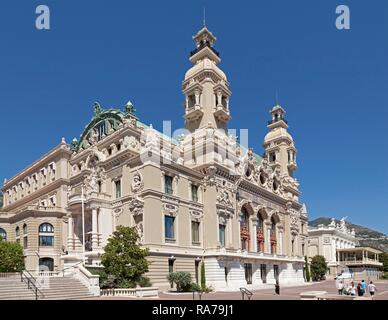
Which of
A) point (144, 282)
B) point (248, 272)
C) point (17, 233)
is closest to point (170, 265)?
point (144, 282)

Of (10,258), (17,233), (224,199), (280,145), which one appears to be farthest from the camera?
(280,145)

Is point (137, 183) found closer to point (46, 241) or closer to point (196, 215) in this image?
point (196, 215)

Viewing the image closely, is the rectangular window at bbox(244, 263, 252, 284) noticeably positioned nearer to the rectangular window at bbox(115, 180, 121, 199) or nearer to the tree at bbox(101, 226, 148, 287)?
the rectangular window at bbox(115, 180, 121, 199)

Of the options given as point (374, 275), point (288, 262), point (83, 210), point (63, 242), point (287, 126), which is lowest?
point (374, 275)

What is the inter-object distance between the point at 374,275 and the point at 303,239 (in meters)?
54.1

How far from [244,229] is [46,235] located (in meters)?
26.7

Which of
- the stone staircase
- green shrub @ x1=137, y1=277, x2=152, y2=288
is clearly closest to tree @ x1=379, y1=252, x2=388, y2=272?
green shrub @ x1=137, y1=277, x2=152, y2=288

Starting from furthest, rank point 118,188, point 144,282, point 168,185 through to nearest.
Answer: point 118,188, point 168,185, point 144,282

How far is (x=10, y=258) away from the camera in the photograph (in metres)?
45.1

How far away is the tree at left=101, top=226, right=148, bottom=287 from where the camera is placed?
3466cm

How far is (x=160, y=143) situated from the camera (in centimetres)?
4859
